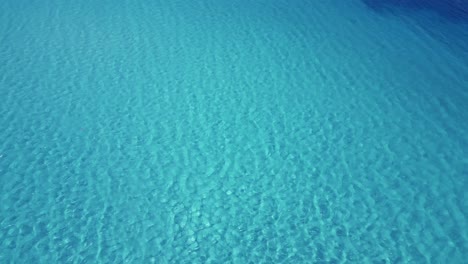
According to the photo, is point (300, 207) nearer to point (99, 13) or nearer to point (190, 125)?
point (190, 125)

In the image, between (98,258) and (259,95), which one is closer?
(98,258)

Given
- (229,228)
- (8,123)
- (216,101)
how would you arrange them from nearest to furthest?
(229,228) < (8,123) < (216,101)

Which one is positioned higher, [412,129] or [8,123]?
[412,129]

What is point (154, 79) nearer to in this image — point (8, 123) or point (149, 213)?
point (8, 123)

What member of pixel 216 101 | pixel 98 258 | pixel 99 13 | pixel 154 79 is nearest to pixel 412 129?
pixel 216 101

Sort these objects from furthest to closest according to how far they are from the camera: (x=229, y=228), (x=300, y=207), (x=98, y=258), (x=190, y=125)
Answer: (x=190, y=125) → (x=300, y=207) → (x=229, y=228) → (x=98, y=258)

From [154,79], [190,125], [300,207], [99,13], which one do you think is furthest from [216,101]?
[99,13]

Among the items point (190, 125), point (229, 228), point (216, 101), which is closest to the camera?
point (229, 228)
